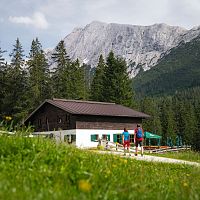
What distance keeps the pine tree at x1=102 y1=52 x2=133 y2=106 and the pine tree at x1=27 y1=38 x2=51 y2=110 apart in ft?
34.7

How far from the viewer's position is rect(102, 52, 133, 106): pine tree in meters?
68.1

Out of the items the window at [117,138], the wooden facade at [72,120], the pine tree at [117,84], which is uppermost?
the pine tree at [117,84]

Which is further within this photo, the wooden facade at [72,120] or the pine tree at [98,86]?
the pine tree at [98,86]

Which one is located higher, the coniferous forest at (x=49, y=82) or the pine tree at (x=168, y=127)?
the coniferous forest at (x=49, y=82)

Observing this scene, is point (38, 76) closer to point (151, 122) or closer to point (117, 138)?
point (117, 138)

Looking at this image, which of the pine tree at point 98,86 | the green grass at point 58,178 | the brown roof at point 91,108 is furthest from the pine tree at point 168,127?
A: the green grass at point 58,178

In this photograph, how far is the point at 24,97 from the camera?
199ft

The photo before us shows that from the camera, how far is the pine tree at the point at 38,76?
6869 centimetres

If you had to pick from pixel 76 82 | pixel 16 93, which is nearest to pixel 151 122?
pixel 76 82

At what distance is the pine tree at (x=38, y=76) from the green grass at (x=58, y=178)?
59.3m

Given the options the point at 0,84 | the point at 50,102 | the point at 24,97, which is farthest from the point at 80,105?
the point at 0,84

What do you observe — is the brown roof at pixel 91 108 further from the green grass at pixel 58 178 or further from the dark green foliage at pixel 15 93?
the green grass at pixel 58 178

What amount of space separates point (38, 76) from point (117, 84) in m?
15.5

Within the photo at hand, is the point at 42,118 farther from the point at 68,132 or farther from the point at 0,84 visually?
the point at 0,84
